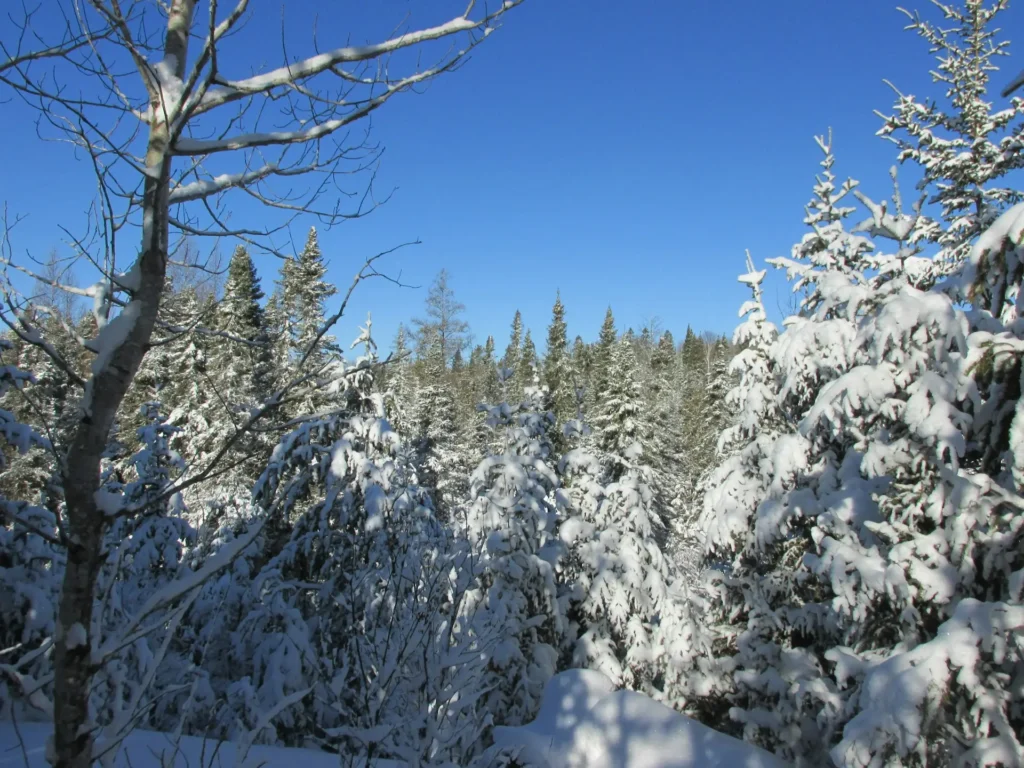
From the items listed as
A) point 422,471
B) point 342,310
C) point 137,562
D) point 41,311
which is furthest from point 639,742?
point 422,471

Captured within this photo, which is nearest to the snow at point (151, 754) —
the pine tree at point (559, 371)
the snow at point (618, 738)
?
the snow at point (618, 738)

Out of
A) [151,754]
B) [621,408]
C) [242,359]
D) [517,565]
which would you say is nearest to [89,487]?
[151,754]

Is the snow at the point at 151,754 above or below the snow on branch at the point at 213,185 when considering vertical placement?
below

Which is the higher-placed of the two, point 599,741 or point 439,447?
point 439,447

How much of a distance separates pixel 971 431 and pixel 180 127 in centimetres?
651

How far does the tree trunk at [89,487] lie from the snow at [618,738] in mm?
3930

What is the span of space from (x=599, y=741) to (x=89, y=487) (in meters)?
5.36

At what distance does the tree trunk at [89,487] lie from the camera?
6.35ft

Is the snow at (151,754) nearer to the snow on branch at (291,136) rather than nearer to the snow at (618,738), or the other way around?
the snow at (618,738)

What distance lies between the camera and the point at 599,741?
18.6 feet

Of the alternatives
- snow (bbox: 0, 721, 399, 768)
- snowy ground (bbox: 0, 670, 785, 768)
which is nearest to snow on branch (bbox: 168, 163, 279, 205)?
snow (bbox: 0, 721, 399, 768)

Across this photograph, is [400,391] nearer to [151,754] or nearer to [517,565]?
[517,565]

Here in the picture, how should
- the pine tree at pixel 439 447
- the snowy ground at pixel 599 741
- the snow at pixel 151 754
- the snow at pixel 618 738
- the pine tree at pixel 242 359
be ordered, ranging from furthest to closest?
the pine tree at pixel 439 447, the pine tree at pixel 242 359, the snow at pixel 618 738, the snowy ground at pixel 599 741, the snow at pixel 151 754

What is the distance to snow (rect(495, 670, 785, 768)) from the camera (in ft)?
17.8
